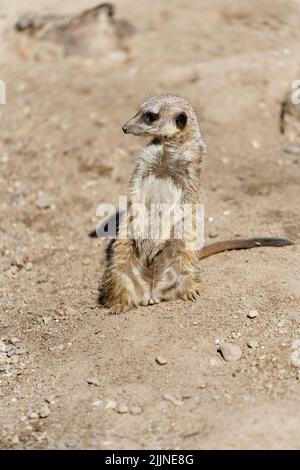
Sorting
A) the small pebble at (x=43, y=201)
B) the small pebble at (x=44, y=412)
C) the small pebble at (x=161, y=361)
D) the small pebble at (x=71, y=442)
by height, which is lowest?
the small pebble at (x=43, y=201)

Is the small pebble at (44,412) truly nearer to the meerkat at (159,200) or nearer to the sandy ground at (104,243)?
the sandy ground at (104,243)

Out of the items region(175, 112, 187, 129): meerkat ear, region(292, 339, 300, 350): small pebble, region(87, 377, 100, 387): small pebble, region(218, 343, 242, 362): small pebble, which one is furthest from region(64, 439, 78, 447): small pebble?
region(175, 112, 187, 129): meerkat ear

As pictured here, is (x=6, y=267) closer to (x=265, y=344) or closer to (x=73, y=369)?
(x=73, y=369)

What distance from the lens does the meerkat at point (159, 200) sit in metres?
3.15

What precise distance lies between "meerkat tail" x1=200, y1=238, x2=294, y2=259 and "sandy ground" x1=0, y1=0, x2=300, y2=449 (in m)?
0.04

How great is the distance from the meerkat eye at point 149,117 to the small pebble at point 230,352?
1086 millimetres

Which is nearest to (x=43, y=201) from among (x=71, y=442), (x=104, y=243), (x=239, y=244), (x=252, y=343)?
(x=104, y=243)

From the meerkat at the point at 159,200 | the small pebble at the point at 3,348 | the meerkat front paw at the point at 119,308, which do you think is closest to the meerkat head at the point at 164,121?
the meerkat at the point at 159,200

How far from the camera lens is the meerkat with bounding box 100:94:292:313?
3.15m

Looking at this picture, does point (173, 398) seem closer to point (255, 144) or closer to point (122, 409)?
point (122, 409)

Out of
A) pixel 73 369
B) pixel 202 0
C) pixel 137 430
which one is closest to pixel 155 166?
pixel 73 369

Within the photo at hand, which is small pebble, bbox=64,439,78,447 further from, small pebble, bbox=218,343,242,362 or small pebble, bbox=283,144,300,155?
small pebble, bbox=283,144,300,155

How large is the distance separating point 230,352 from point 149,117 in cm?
115

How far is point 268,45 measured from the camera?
5477 mm
